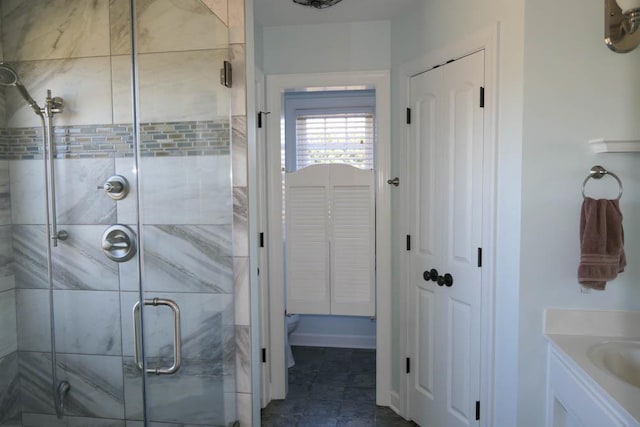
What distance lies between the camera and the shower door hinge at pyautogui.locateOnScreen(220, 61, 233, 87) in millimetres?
1794

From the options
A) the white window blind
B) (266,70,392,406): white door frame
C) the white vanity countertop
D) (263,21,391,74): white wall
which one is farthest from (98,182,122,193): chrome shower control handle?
the white window blind

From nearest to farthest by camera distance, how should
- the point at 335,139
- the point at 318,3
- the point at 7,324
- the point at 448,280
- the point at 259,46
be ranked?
1. the point at 7,324
2. the point at 448,280
3. the point at 318,3
4. the point at 259,46
5. the point at 335,139

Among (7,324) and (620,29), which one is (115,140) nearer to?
(7,324)

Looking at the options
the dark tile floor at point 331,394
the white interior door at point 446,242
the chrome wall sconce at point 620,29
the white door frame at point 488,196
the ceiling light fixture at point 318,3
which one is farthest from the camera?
the dark tile floor at point 331,394

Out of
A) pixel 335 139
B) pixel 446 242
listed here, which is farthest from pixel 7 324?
pixel 335 139

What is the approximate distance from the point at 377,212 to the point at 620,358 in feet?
5.02

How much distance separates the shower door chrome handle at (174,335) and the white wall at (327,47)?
174 cm

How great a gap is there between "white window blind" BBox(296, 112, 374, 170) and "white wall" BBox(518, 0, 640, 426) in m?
2.05

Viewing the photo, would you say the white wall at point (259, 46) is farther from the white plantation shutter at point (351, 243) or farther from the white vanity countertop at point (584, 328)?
the white vanity countertop at point (584, 328)

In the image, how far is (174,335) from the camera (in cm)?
173

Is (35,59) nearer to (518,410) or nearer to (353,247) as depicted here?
(353,247)

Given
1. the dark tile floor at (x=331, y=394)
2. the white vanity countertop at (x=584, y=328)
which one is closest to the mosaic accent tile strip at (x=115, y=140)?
the white vanity countertop at (x=584, y=328)

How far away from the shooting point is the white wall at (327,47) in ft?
9.07

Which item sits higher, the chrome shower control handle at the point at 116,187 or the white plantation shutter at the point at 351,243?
the chrome shower control handle at the point at 116,187
